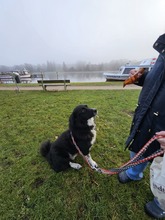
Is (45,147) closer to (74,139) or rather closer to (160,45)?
(74,139)

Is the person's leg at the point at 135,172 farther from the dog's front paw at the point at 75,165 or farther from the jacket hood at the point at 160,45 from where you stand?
the jacket hood at the point at 160,45

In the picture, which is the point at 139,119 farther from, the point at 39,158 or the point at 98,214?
the point at 39,158

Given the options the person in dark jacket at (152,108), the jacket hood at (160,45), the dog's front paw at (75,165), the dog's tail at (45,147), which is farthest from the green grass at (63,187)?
the jacket hood at (160,45)

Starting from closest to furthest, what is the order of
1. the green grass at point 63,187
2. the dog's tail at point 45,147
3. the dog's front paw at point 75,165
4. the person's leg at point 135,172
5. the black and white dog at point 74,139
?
the green grass at point 63,187 < the person's leg at point 135,172 < the black and white dog at point 74,139 < the dog's front paw at point 75,165 < the dog's tail at point 45,147

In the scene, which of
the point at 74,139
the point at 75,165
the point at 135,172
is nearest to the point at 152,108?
the point at 135,172

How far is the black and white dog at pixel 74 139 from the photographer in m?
2.22

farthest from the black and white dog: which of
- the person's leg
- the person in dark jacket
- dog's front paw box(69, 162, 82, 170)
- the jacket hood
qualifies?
the jacket hood

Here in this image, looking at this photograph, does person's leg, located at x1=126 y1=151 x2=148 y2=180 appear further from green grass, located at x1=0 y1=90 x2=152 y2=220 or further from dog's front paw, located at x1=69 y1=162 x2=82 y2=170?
dog's front paw, located at x1=69 y1=162 x2=82 y2=170

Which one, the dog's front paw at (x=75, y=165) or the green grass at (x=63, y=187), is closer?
the green grass at (x=63, y=187)

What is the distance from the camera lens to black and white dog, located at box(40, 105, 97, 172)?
7.29ft

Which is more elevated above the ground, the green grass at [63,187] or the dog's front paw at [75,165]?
the dog's front paw at [75,165]

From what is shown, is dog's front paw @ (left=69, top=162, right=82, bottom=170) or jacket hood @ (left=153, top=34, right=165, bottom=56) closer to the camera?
jacket hood @ (left=153, top=34, right=165, bottom=56)

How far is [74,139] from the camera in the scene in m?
2.26

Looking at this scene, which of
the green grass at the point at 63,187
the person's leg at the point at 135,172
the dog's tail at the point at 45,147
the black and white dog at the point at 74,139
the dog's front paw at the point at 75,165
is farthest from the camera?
the dog's tail at the point at 45,147
